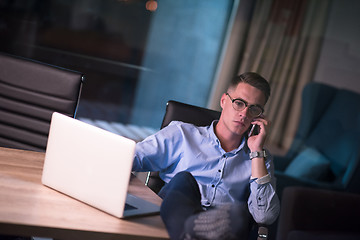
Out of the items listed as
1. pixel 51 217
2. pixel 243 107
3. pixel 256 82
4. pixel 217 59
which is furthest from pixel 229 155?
pixel 217 59

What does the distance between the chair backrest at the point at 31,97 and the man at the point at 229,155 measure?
534 millimetres

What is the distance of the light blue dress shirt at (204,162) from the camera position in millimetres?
1947

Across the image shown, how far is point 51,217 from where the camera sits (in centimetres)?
121

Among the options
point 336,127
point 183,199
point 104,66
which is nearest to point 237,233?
point 183,199

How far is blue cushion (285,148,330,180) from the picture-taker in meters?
3.25

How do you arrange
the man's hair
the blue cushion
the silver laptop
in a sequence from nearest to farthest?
the silver laptop, the man's hair, the blue cushion

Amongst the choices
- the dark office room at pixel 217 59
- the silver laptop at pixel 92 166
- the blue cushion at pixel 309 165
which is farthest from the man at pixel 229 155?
the blue cushion at pixel 309 165

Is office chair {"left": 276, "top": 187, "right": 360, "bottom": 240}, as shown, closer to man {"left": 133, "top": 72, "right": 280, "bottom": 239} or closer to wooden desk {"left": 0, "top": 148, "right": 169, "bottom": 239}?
man {"left": 133, "top": 72, "right": 280, "bottom": 239}

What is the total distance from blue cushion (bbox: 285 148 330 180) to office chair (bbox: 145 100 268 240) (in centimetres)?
125

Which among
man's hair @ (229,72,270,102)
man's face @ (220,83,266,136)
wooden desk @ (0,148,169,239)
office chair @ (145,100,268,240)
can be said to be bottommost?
wooden desk @ (0,148,169,239)

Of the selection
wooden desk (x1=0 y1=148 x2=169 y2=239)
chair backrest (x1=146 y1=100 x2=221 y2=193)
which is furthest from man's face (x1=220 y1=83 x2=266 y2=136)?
wooden desk (x1=0 y1=148 x2=169 y2=239)

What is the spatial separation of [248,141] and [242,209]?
872 millimetres

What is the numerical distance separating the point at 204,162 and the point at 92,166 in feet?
2.51

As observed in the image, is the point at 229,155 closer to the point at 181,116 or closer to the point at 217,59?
the point at 181,116
